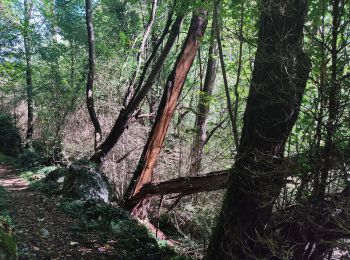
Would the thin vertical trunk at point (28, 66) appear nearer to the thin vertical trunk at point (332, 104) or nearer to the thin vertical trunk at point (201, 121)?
the thin vertical trunk at point (201, 121)

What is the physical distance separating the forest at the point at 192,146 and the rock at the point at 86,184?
3 cm

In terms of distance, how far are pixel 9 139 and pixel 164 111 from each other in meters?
12.3

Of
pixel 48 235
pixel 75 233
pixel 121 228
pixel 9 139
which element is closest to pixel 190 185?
pixel 121 228

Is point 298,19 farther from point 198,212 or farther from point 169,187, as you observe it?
point 198,212

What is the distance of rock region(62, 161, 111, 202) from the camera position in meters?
8.17

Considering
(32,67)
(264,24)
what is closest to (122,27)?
(32,67)

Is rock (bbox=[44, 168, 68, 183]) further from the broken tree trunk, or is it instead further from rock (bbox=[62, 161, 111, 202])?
the broken tree trunk

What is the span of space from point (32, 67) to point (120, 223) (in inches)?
449

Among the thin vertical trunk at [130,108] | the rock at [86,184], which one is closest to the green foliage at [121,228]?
the rock at [86,184]

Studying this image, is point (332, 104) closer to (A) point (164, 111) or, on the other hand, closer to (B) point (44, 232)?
(B) point (44, 232)

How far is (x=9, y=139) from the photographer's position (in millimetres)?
17172

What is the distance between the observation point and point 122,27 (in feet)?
53.1

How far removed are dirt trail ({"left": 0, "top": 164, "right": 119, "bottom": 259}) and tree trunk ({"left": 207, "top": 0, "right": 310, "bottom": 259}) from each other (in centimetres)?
235

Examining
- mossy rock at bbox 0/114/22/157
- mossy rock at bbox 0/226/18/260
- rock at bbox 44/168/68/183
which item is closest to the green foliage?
mossy rock at bbox 0/226/18/260
